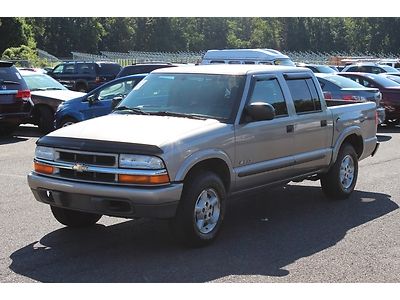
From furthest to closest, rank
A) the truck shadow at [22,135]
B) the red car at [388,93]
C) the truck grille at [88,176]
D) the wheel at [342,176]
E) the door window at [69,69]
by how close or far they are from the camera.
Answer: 1. the door window at [69,69]
2. the red car at [388,93]
3. the truck shadow at [22,135]
4. the wheel at [342,176]
5. the truck grille at [88,176]

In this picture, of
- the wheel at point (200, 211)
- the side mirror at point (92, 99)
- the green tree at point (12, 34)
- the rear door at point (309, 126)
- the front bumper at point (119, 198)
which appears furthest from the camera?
the green tree at point (12, 34)

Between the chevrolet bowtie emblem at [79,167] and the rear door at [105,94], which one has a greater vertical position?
the chevrolet bowtie emblem at [79,167]

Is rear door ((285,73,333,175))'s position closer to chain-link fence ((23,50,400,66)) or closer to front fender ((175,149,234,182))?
front fender ((175,149,234,182))

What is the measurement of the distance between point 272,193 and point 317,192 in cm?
67

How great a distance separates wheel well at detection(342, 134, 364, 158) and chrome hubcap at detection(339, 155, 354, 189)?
285mm

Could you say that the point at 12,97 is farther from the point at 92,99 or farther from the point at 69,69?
the point at 69,69

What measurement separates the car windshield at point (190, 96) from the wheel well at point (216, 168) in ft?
1.54

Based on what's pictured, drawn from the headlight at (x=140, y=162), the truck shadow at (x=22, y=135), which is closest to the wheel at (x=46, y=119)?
the truck shadow at (x=22, y=135)

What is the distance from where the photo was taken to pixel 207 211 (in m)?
6.16

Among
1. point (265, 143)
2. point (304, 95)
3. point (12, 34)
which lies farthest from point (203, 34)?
point (265, 143)

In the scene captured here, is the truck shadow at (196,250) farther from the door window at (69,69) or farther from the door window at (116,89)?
the door window at (69,69)

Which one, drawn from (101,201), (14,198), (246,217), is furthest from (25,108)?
(101,201)

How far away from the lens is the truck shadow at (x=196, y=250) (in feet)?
17.5

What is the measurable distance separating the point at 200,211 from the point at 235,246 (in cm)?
51
